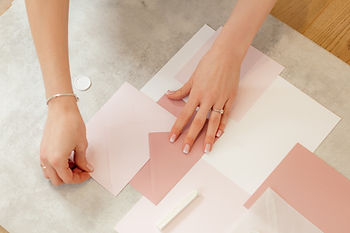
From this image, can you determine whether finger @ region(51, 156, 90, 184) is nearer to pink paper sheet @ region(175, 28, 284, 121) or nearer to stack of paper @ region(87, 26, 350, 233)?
stack of paper @ region(87, 26, 350, 233)

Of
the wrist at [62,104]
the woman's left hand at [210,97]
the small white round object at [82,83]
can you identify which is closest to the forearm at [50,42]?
the wrist at [62,104]

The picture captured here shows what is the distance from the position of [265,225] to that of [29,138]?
18.6 inches

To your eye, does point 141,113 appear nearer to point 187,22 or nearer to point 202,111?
point 202,111

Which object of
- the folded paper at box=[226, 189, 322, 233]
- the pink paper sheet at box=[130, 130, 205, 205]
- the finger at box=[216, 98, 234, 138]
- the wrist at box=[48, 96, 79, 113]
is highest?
the finger at box=[216, 98, 234, 138]

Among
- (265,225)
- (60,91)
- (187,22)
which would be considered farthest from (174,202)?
(187,22)

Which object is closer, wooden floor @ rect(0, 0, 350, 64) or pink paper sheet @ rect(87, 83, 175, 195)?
pink paper sheet @ rect(87, 83, 175, 195)

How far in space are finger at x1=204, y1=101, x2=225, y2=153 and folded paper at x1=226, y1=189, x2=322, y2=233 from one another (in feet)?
0.45

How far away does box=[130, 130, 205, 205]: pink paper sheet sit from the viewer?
33.6 inches

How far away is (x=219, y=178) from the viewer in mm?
863

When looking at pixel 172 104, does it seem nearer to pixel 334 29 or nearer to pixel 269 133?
pixel 269 133

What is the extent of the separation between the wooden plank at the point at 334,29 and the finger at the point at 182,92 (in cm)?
29

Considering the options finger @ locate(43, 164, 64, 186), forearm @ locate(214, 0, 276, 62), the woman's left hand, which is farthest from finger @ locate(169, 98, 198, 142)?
finger @ locate(43, 164, 64, 186)

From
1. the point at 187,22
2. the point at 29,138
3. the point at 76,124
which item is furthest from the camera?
the point at 187,22

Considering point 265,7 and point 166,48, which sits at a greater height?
point 265,7
